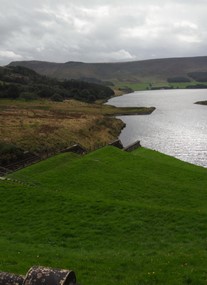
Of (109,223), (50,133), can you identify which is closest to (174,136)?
(50,133)

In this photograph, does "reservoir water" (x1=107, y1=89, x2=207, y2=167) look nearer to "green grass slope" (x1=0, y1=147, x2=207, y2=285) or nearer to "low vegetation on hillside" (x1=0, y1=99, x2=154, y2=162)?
"low vegetation on hillside" (x1=0, y1=99, x2=154, y2=162)

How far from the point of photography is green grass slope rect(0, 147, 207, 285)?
650 inches

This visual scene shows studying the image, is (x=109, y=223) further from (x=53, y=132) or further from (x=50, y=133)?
(x=53, y=132)

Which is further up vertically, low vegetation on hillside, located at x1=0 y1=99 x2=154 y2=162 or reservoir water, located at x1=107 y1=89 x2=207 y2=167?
low vegetation on hillside, located at x1=0 y1=99 x2=154 y2=162

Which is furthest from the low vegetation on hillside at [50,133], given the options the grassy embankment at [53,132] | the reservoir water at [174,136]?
the reservoir water at [174,136]

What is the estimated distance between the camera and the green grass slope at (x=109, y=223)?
54.1 ft

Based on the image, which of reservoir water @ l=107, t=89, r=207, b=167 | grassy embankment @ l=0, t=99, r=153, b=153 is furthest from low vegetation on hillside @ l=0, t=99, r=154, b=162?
reservoir water @ l=107, t=89, r=207, b=167

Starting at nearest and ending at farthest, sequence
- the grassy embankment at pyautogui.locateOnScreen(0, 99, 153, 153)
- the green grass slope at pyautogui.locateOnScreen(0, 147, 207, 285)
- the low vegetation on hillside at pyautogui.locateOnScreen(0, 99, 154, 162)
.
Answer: the green grass slope at pyautogui.locateOnScreen(0, 147, 207, 285), the low vegetation on hillside at pyautogui.locateOnScreen(0, 99, 154, 162), the grassy embankment at pyautogui.locateOnScreen(0, 99, 153, 153)

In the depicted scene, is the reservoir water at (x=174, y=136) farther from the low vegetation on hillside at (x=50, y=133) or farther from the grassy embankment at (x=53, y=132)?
the low vegetation on hillside at (x=50, y=133)

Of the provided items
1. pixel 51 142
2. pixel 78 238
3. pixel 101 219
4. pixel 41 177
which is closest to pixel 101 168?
pixel 41 177

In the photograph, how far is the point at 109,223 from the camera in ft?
82.4

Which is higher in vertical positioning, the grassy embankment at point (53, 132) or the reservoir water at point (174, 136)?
the grassy embankment at point (53, 132)

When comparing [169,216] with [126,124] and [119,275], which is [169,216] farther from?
[126,124]

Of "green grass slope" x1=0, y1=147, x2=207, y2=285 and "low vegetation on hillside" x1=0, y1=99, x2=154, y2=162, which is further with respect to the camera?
"low vegetation on hillside" x1=0, y1=99, x2=154, y2=162
